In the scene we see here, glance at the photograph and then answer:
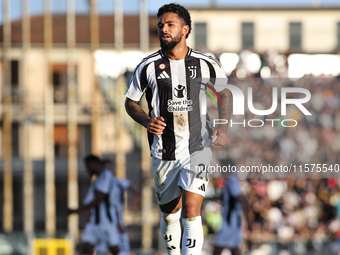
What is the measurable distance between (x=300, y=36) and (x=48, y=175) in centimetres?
1285

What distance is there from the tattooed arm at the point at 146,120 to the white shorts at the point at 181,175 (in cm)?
41

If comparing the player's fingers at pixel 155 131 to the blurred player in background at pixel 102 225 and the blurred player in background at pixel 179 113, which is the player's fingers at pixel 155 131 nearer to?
the blurred player in background at pixel 179 113

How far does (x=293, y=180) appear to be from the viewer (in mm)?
17406

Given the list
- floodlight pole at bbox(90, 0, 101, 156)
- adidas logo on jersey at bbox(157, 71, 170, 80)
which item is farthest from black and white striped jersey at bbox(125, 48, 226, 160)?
floodlight pole at bbox(90, 0, 101, 156)

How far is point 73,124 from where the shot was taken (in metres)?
25.9

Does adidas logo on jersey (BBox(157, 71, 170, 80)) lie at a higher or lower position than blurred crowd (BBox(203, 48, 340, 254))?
higher

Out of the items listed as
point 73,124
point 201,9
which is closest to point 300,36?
point 201,9

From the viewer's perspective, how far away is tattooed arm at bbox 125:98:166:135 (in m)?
4.95

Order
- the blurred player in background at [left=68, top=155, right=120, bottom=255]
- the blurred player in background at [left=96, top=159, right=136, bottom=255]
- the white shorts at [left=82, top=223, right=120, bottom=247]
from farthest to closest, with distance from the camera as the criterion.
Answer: the blurred player in background at [left=96, top=159, right=136, bottom=255], the white shorts at [left=82, top=223, right=120, bottom=247], the blurred player in background at [left=68, top=155, right=120, bottom=255]

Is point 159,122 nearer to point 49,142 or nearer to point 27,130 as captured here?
point 49,142

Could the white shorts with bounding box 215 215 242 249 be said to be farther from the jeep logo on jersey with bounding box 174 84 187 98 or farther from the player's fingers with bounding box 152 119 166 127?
the player's fingers with bounding box 152 119 166 127

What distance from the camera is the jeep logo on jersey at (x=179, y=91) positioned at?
16.8ft

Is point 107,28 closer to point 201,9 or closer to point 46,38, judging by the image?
point 46,38

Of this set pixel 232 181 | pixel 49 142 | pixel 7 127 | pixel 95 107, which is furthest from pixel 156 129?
pixel 7 127
